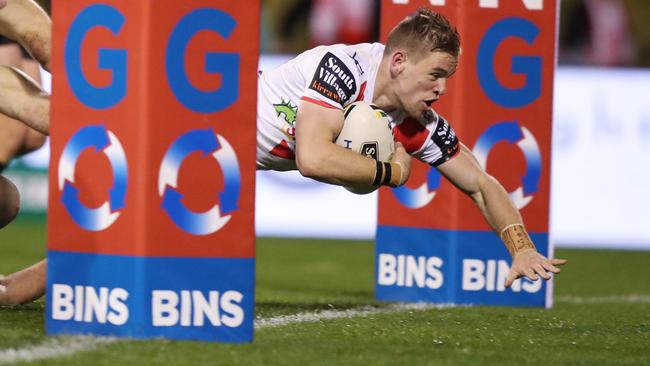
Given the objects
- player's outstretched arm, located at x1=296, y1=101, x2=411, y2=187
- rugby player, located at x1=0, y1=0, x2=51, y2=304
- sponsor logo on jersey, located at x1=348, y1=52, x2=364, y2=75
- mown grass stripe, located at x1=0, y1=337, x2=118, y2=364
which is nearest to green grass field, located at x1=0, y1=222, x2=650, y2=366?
mown grass stripe, located at x1=0, y1=337, x2=118, y2=364

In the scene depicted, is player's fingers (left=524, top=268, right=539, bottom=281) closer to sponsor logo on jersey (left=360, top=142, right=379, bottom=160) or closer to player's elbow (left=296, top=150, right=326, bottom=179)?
sponsor logo on jersey (left=360, top=142, right=379, bottom=160)

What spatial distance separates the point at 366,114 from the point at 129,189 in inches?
50.5

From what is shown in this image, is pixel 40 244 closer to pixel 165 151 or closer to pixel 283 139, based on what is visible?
pixel 283 139

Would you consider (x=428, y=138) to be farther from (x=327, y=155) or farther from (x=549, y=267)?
(x=549, y=267)

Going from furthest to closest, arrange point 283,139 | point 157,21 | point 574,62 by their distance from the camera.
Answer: point 574,62, point 283,139, point 157,21

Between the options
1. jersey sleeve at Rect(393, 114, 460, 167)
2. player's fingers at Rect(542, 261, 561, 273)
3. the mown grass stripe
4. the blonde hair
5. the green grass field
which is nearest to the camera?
the mown grass stripe

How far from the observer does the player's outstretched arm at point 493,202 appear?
5.62 metres

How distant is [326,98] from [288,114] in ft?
1.53

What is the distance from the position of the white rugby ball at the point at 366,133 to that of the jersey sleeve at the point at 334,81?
8 cm

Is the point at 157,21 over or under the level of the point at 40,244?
over

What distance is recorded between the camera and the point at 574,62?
48.3 feet

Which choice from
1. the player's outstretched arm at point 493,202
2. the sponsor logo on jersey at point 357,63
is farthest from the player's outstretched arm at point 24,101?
the player's outstretched arm at point 493,202

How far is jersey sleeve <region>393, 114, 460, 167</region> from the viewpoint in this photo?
234 inches

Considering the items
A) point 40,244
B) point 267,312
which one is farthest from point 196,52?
point 40,244
